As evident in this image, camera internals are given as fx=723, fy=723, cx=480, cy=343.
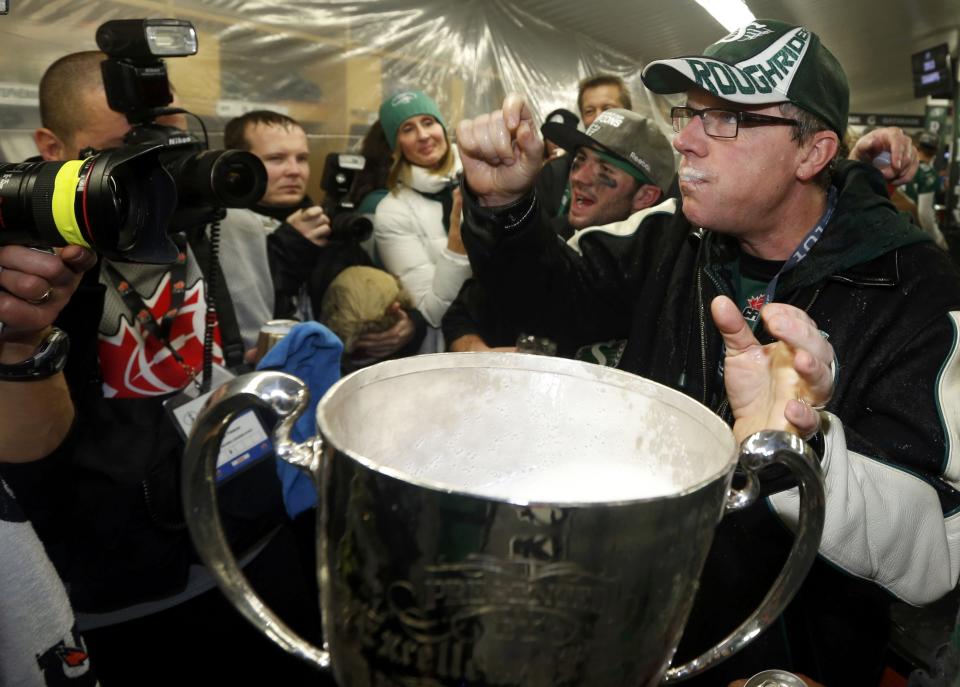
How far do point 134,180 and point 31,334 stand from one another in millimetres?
222

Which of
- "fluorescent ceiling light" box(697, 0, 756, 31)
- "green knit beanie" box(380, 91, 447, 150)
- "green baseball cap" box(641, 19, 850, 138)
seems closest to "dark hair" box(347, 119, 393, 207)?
"green knit beanie" box(380, 91, 447, 150)

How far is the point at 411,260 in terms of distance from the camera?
7.36 feet

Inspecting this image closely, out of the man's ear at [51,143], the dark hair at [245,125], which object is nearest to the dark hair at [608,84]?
the dark hair at [245,125]

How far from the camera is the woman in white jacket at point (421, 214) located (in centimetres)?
202

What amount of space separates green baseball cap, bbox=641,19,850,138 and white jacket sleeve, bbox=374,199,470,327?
1013 mm

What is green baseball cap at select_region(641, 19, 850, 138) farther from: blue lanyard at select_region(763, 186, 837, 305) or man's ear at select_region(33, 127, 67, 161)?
man's ear at select_region(33, 127, 67, 161)

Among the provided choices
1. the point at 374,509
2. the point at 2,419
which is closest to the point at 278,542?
the point at 2,419

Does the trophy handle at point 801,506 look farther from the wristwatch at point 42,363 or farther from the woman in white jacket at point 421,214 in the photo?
the woman in white jacket at point 421,214

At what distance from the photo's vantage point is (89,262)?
0.90 m

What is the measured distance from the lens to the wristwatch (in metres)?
0.85

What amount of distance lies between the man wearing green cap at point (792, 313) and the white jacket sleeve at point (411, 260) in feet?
2.14

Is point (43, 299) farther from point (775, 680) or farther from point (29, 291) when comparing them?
point (775, 680)

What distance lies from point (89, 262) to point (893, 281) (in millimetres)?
1071

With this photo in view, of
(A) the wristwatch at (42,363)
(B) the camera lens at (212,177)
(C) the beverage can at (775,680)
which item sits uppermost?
(B) the camera lens at (212,177)
